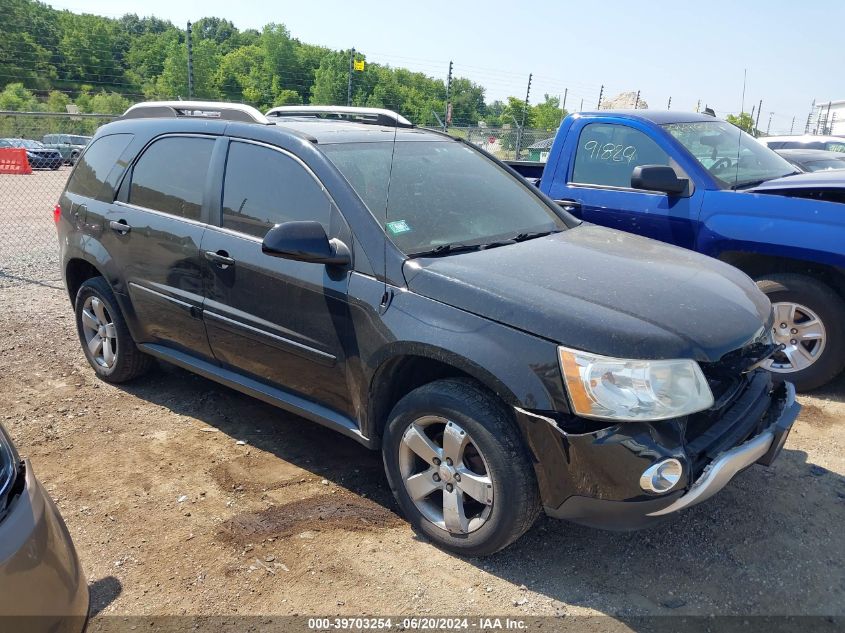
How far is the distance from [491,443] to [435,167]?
169 cm

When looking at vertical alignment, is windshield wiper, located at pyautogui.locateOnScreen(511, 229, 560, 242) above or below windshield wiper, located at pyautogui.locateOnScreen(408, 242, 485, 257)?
above

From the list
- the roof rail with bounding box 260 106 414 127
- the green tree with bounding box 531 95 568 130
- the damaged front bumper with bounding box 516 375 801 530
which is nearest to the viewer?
the damaged front bumper with bounding box 516 375 801 530

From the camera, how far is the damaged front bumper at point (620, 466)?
8.23ft

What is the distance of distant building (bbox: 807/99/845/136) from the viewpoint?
25188mm

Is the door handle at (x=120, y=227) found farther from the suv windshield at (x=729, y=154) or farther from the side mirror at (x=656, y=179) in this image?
the suv windshield at (x=729, y=154)

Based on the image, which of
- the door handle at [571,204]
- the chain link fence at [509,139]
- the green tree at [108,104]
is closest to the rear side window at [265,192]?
the door handle at [571,204]

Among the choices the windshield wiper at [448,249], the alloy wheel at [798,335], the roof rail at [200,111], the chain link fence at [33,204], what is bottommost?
the chain link fence at [33,204]

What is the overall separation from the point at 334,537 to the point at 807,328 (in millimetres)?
3424

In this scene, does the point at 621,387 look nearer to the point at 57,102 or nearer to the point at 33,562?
the point at 33,562

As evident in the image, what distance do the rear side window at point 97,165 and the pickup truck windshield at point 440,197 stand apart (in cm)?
185

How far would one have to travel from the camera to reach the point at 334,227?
327 centimetres

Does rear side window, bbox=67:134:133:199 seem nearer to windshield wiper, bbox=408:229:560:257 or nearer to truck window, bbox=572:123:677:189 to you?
windshield wiper, bbox=408:229:560:257

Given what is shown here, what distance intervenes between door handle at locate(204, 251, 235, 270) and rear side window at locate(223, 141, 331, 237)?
150 millimetres

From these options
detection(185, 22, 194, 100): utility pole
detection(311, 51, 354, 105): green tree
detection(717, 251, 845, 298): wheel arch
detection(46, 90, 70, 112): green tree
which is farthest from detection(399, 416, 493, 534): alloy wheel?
detection(46, 90, 70, 112): green tree
